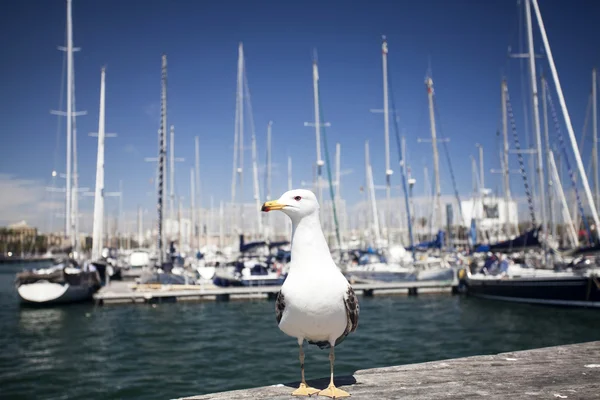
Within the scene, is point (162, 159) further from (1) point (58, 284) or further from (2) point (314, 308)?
(2) point (314, 308)

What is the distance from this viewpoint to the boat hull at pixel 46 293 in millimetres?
24734

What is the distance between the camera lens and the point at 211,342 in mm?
15656

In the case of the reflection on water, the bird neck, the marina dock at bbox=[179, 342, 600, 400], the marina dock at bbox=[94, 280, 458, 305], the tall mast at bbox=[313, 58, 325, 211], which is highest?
the tall mast at bbox=[313, 58, 325, 211]

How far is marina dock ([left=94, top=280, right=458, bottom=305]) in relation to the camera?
25.3 m

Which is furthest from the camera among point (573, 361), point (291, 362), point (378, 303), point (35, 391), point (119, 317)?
point (378, 303)

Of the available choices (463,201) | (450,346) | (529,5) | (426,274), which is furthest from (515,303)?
(463,201)

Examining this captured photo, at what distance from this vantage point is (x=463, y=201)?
75.4 meters

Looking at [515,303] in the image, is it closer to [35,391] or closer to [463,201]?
[35,391]

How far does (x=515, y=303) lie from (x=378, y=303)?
22.8ft

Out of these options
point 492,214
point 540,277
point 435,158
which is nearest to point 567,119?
point 540,277

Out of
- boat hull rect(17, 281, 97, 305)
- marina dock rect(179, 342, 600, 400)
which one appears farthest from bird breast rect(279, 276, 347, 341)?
boat hull rect(17, 281, 97, 305)

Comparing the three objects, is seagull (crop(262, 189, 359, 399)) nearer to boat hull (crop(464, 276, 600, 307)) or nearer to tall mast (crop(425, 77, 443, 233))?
boat hull (crop(464, 276, 600, 307))

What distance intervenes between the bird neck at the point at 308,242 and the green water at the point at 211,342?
7.60 m

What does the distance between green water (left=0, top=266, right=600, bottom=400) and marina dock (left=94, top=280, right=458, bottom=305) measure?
3.37 ft
